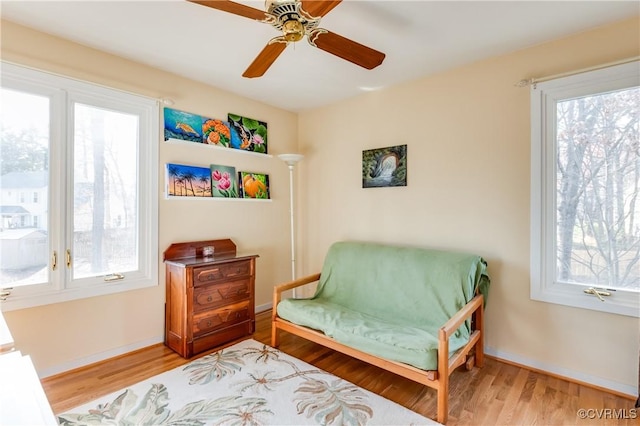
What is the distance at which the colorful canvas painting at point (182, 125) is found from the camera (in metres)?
2.77

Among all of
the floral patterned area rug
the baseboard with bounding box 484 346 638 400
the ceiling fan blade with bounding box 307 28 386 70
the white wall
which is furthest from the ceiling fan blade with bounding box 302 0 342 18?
the baseboard with bounding box 484 346 638 400

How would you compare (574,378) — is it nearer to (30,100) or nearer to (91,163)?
(91,163)

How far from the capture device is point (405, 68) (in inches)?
105

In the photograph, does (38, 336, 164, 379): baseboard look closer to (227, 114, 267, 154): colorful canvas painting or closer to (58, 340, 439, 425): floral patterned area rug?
(58, 340, 439, 425): floral patterned area rug

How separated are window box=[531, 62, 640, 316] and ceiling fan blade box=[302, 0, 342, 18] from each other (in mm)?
1844

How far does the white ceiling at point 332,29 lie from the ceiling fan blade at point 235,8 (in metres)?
0.47

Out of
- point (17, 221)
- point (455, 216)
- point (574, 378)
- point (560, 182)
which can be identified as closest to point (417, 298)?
point (455, 216)

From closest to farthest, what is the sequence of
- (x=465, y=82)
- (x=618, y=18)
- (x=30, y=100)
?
(x=618, y=18)
(x=30, y=100)
(x=465, y=82)

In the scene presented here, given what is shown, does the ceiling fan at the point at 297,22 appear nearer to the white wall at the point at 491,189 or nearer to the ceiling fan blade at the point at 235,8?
the ceiling fan blade at the point at 235,8

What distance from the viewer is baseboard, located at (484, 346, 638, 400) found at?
2.01 metres

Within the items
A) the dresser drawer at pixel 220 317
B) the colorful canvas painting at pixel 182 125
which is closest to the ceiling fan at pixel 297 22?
the colorful canvas painting at pixel 182 125

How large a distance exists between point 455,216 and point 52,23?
→ 3.40 m

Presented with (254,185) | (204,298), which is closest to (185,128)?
(254,185)

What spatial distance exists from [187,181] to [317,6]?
205 cm
